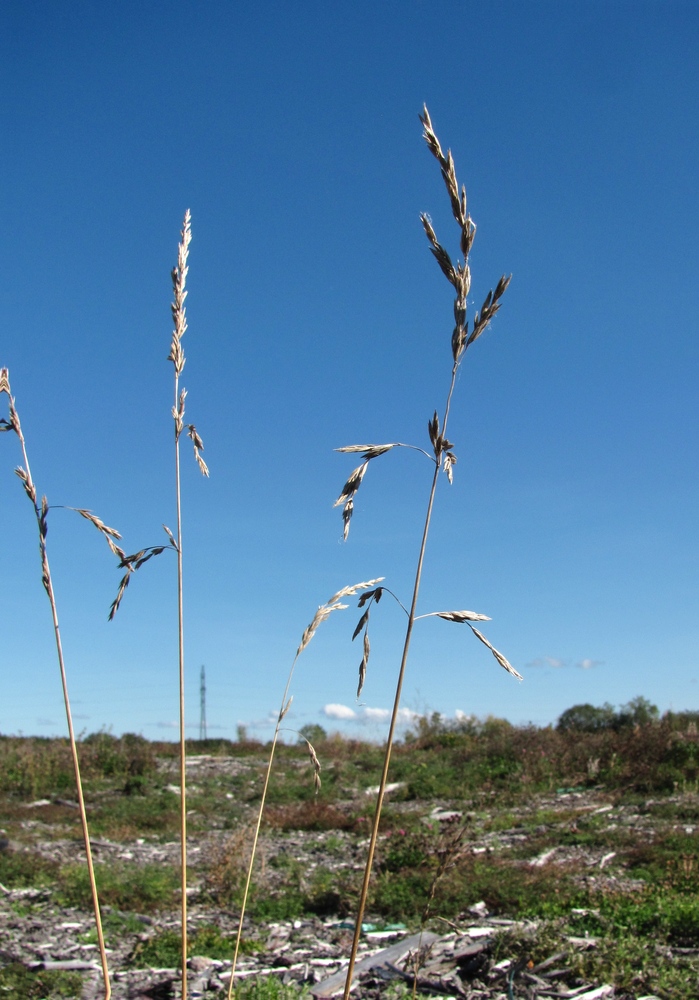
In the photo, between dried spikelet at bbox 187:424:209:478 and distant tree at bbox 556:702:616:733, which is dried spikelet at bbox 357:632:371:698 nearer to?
dried spikelet at bbox 187:424:209:478

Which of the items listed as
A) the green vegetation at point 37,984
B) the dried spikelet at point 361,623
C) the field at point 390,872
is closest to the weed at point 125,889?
the field at point 390,872

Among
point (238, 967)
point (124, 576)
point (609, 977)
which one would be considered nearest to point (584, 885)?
point (609, 977)

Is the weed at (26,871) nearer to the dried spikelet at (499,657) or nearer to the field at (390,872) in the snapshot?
the field at (390,872)

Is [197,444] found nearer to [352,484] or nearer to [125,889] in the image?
[352,484]

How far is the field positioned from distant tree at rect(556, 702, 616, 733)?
430cm

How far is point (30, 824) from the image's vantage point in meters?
13.0

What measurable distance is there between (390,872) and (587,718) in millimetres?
16693

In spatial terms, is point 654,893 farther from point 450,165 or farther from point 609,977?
point 450,165

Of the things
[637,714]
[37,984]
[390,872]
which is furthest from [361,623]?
[637,714]

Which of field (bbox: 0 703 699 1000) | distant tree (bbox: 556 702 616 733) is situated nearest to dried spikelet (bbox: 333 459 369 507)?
field (bbox: 0 703 699 1000)

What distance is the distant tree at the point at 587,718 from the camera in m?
22.8

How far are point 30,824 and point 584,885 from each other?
9462 mm

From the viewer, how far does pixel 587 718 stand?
2339cm

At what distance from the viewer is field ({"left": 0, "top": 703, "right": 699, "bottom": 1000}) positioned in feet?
17.4
